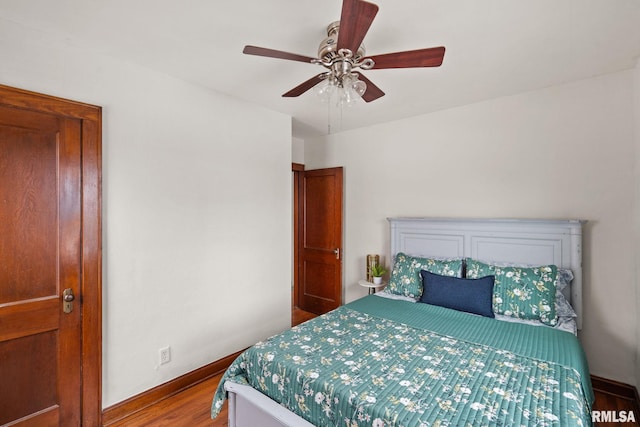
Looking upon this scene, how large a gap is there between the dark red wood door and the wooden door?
272 centimetres

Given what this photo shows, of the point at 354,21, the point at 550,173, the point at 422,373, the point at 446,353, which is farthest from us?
the point at 550,173

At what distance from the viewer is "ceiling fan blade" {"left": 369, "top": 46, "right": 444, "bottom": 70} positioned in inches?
59.5

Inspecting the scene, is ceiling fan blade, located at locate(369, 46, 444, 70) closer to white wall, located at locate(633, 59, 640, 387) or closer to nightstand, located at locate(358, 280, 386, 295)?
white wall, located at locate(633, 59, 640, 387)

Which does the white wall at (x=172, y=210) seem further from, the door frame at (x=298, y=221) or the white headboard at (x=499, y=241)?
the white headboard at (x=499, y=241)

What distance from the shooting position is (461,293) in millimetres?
2479

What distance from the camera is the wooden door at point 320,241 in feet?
13.2

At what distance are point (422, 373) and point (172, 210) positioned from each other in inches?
83.3

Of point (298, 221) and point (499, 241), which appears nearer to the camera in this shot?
point (499, 241)

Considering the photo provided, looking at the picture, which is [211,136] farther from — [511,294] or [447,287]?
[511,294]

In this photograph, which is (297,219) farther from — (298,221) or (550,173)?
(550,173)

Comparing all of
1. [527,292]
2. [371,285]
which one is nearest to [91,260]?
[371,285]

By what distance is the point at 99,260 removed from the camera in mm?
2041

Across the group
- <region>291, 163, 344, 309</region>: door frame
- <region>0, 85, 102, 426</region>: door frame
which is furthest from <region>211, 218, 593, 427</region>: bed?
<region>291, 163, 344, 309</region>: door frame

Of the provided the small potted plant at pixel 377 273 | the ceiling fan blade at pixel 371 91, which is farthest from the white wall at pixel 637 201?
the small potted plant at pixel 377 273
